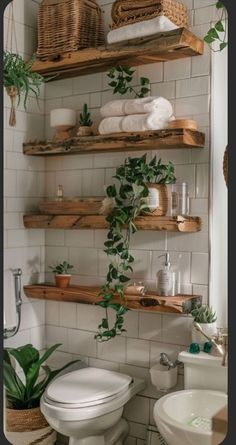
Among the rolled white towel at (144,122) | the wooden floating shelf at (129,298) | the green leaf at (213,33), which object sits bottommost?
the wooden floating shelf at (129,298)

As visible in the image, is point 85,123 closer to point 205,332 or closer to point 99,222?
point 99,222

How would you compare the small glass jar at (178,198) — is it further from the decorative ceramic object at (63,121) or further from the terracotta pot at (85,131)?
the decorative ceramic object at (63,121)

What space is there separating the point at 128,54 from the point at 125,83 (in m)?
0.17

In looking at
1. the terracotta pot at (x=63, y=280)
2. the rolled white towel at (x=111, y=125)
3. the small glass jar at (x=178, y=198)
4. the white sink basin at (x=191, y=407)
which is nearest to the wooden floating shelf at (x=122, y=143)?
the rolled white towel at (x=111, y=125)

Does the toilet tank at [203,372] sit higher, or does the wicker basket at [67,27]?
the wicker basket at [67,27]

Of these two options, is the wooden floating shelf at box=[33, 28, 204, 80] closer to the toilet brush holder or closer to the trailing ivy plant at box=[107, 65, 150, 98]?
the trailing ivy plant at box=[107, 65, 150, 98]

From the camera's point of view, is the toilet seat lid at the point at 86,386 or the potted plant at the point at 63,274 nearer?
the toilet seat lid at the point at 86,386

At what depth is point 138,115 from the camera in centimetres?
193

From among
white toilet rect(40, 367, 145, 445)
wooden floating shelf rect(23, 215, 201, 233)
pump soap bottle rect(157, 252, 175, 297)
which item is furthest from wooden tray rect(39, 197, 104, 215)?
white toilet rect(40, 367, 145, 445)

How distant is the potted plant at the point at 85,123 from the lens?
217cm

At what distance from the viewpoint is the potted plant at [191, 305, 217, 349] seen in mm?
1909

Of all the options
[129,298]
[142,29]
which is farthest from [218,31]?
[129,298]

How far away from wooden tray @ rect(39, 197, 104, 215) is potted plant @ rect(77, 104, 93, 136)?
0.87ft

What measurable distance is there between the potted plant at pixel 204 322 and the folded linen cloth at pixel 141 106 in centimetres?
71
